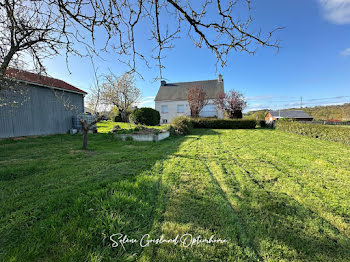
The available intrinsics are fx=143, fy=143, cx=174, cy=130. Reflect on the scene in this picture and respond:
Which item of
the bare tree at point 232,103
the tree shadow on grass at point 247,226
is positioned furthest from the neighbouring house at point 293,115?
the tree shadow on grass at point 247,226

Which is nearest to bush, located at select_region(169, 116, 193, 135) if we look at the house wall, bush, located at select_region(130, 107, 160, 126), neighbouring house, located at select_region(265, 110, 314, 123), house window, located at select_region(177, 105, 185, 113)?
bush, located at select_region(130, 107, 160, 126)

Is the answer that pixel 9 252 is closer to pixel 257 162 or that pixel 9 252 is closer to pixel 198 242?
pixel 198 242

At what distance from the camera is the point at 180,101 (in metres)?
22.0

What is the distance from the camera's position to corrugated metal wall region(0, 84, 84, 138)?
7339mm

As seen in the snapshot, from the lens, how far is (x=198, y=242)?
4.91ft

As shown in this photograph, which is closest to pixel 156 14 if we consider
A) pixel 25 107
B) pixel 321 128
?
pixel 25 107

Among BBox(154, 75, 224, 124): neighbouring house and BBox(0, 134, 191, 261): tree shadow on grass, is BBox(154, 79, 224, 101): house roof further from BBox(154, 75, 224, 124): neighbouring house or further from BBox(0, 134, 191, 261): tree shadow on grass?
BBox(0, 134, 191, 261): tree shadow on grass

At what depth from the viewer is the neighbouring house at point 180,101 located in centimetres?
2136

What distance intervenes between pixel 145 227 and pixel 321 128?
1225cm

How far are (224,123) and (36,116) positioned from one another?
15.2 meters

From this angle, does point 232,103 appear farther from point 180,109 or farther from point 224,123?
point 180,109

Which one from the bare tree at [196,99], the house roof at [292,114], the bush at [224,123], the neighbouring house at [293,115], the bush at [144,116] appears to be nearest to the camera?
the bush at [144,116]

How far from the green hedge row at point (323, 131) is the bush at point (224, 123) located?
A: 320cm

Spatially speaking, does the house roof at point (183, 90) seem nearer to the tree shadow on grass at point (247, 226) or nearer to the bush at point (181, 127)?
the bush at point (181, 127)
